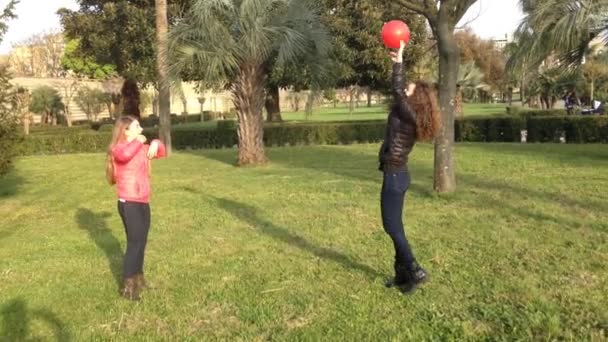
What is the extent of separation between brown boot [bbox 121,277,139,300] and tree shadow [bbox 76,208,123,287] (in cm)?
40

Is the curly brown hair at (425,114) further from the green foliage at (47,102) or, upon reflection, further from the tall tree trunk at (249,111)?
the green foliage at (47,102)

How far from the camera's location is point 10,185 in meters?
13.2

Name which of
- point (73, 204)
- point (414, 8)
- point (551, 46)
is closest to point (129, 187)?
point (73, 204)

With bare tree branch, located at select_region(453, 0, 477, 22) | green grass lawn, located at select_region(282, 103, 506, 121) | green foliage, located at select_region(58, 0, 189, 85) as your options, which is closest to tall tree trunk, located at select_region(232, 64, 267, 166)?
bare tree branch, located at select_region(453, 0, 477, 22)

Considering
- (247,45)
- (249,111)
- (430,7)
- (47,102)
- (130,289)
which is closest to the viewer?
(130,289)

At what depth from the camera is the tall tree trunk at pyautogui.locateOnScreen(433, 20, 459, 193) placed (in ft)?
30.2

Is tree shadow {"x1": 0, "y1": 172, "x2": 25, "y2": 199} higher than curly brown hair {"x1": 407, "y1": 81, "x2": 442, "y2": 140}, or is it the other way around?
curly brown hair {"x1": 407, "y1": 81, "x2": 442, "y2": 140}

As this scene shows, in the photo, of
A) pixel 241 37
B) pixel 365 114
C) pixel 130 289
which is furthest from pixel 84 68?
pixel 130 289

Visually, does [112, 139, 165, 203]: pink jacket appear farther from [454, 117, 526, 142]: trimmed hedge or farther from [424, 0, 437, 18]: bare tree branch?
[454, 117, 526, 142]: trimmed hedge

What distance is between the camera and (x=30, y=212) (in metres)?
9.59

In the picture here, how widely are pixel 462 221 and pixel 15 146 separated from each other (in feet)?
20.5

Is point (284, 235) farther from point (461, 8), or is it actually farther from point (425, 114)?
point (461, 8)

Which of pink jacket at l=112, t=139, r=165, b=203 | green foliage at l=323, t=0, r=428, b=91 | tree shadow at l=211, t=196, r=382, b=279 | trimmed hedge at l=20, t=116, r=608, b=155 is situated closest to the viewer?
pink jacket at l=112, t=139, r=165, b=203

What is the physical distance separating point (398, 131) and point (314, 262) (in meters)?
1.69
